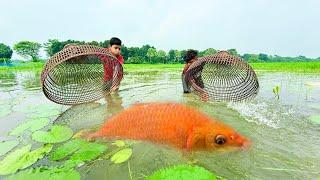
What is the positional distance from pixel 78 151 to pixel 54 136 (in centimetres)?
50

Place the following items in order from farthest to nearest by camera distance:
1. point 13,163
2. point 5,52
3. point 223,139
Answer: point 5,52, point 13,163, point 223,139

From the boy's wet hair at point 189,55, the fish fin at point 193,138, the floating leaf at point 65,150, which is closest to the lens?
the fish fin at point 193,138

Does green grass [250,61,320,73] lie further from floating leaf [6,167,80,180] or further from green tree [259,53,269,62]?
green tree [259,53,269,62]

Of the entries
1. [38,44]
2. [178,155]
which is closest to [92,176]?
[178,155]

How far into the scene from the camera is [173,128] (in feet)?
8.97

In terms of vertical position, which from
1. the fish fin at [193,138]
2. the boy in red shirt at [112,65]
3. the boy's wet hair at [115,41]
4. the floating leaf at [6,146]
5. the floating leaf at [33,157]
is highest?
the boy's wet hair at [115,41]

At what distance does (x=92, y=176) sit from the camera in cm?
258

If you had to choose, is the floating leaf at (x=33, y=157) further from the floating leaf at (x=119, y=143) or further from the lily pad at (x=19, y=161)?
the floating leaf at (x=119, y=143)

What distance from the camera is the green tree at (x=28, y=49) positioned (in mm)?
71137

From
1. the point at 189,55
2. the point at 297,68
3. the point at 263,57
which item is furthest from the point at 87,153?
the point at 263,57

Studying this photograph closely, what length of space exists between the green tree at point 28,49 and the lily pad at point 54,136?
2943 inches

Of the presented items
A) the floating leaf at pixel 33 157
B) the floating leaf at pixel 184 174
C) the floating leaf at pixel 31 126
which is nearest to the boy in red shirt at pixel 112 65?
the floating leaf at pixel 31 126

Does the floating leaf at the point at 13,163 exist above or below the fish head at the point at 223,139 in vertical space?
below

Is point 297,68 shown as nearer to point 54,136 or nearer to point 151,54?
point 54,136
